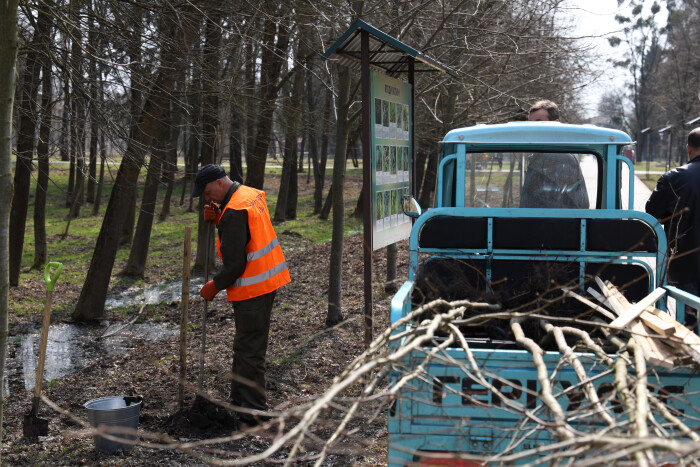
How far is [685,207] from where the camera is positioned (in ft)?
19.9

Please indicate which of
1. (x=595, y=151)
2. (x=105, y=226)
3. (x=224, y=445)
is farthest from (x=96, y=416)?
(x=105, y=226)

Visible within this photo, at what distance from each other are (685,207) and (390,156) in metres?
2.57

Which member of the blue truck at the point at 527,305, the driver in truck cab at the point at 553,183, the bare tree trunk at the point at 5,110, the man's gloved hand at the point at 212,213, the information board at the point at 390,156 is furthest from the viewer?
the information board at the point at 390,156

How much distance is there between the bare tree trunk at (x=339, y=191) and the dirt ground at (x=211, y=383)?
0.35 meters

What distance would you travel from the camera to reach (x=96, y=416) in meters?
5.23

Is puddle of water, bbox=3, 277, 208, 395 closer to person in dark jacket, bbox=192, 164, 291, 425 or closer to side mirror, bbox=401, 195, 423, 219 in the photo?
person in dark jacket, bbox=192, 164, 291, 425

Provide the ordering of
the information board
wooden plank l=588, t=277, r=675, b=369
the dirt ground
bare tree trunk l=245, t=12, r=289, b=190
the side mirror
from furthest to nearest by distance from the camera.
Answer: bare tree trunk l=245, t=12, r=289, b=190 < the side mirror < the information board < the dirt ground < wooden plank l=588, t=277, r=675, b=369

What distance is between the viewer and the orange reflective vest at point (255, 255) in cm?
579

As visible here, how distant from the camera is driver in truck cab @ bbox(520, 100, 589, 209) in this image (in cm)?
564

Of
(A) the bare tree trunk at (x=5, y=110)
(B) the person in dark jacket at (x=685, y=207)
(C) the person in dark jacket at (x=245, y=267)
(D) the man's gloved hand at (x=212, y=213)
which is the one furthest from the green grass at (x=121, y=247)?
(B) the person in dark jacket at (x=685, y=207)

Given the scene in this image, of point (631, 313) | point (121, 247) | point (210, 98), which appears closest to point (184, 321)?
point (631, 313)

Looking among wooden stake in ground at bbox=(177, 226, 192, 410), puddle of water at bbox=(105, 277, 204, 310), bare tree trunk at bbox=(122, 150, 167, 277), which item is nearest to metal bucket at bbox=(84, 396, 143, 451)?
wooden stake in ground at bbox=(177, 226, 192, 410)

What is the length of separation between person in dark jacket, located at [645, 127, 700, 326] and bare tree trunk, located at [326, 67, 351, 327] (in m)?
3.95

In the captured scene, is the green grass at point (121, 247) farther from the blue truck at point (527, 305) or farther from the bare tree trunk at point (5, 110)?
the blue truck at point (527, 305)
